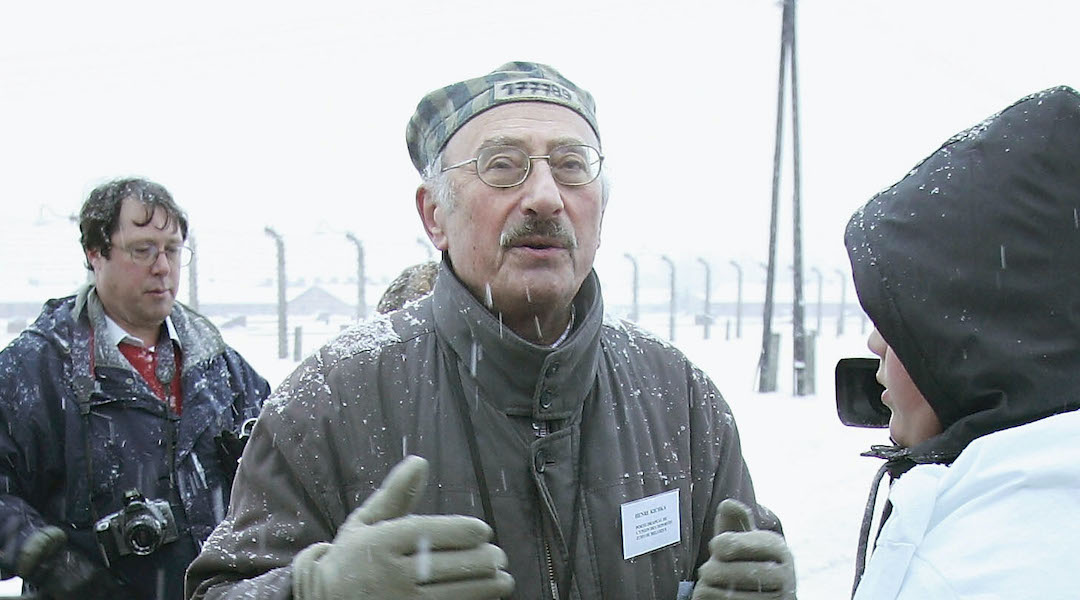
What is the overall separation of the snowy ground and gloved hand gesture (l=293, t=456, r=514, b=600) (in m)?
2.55

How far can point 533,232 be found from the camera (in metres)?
1.76

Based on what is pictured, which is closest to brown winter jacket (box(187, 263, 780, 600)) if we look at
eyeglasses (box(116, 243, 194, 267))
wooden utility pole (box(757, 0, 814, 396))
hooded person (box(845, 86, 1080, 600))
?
hooded person (box(845, 86, 1080, 600))

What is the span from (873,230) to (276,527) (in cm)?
119

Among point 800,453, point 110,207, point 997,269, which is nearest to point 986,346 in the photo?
point 997,269

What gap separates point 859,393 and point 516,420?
2.63ft

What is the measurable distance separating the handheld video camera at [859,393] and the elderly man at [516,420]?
0.29m

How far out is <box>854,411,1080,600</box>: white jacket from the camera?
0.94 meters

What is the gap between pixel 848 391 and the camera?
1.87 meters

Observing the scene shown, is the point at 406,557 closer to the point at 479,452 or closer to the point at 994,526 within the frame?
the point at 479,452

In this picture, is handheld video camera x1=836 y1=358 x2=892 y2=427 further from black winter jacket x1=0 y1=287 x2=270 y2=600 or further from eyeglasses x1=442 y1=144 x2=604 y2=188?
black winter jacket x1=0 y1=287 x2=270 y2=600

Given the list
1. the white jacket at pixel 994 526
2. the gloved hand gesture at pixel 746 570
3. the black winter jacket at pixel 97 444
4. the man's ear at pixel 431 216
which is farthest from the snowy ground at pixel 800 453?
the white jacket at pixel 994 526

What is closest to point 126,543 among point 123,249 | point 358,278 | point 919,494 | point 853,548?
point 123,249

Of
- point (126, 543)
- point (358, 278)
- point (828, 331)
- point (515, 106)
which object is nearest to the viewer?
point (515, 106)

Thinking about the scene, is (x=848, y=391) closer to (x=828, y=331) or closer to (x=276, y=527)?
(x=276, y=527)
